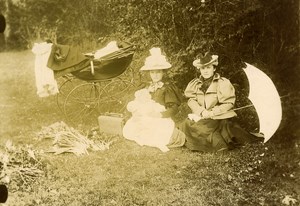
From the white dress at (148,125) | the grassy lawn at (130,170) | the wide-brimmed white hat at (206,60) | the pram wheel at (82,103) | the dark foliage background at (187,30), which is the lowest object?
the grassy lawn at (130,170)

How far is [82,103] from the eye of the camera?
5.19 meters

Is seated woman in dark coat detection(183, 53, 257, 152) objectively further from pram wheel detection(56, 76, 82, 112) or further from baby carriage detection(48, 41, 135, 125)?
pram wheel detection(56, 76, 82, 112)

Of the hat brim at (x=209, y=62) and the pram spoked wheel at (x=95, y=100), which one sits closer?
the hat brim at (x=209, y=62)

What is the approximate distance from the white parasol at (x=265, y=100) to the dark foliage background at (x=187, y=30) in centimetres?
7

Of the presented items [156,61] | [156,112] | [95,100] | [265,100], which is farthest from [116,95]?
[265,100]

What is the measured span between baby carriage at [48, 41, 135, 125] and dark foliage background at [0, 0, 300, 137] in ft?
0.50

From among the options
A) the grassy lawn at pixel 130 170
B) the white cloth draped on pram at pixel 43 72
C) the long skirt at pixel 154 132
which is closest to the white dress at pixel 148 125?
the long skirt at pixel 154 132

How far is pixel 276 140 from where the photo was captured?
16.8 ft

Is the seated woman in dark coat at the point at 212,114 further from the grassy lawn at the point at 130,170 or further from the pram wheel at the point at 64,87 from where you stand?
the pram wheel at the point at 64,87

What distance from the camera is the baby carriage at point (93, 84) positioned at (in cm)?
512

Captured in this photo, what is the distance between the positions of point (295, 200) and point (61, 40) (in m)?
3.27

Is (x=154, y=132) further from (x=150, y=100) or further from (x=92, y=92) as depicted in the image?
(x=92, y=92)

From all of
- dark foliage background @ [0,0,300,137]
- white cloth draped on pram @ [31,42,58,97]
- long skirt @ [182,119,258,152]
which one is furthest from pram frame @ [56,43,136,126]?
long skirt @ [182,119,258,152]

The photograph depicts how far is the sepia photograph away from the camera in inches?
200
